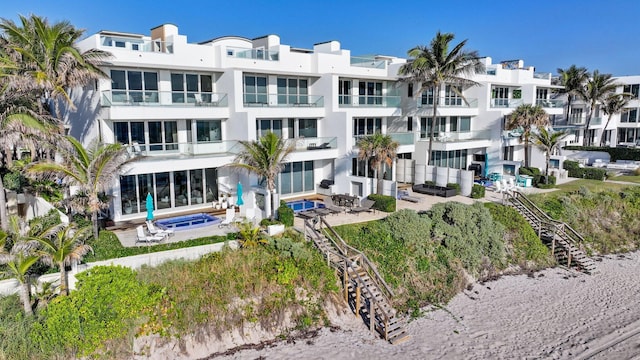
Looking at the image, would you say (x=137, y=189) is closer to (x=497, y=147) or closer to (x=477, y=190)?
(x=477, y=190)

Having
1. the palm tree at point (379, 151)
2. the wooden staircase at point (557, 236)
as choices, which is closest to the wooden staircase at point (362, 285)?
the palm tree at point (379, 151)

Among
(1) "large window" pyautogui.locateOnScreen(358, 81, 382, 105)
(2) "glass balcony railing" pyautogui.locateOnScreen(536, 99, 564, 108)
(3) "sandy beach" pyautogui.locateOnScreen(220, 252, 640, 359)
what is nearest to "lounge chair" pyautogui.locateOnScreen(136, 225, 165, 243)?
(3) "sandy beach" pyautogui.locateOnScreen(220, 252, 640, 359)

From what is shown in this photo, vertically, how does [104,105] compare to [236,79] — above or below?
below

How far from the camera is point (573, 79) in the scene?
48.3 m

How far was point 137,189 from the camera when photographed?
2342 cm

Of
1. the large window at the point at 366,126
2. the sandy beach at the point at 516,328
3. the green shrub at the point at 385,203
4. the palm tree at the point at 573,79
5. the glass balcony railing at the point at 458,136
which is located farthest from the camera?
the palm tree at the point at 573,79

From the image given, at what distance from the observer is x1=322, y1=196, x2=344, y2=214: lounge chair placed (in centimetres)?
2398

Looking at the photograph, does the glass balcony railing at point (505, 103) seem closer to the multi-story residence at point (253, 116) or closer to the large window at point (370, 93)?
the multi-story residence at point (253, 116)

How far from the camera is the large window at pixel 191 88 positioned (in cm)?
2455

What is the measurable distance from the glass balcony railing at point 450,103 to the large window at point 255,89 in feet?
41.8

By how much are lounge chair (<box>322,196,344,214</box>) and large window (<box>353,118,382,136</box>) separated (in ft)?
20.4

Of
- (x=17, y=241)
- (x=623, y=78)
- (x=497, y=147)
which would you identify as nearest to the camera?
(x=17, y=241)

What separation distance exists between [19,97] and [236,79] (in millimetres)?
10361

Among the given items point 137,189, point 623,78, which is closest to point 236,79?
point 137,189
